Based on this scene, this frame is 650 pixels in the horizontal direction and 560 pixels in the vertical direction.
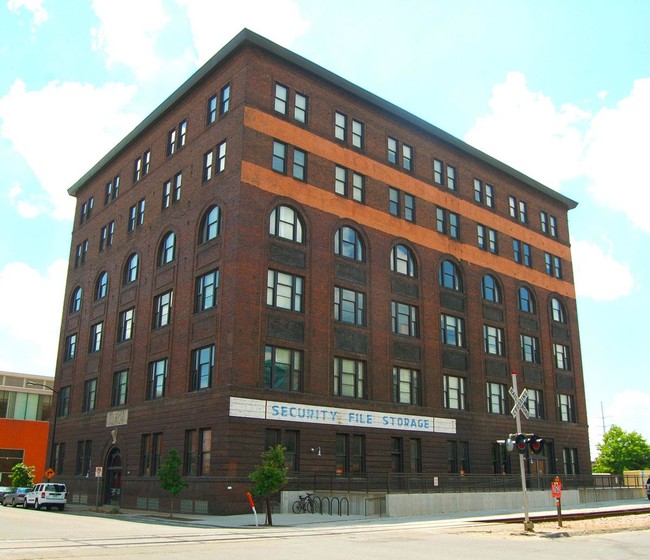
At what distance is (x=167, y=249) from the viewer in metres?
44.4

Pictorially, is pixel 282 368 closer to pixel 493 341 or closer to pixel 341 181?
pixel 341 181

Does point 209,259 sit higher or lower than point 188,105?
lower

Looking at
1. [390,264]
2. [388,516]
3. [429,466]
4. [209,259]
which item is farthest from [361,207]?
[388,516]

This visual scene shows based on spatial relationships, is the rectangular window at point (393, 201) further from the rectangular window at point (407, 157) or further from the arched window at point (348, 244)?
the arched window at point (348, 244)

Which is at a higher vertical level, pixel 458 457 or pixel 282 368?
pixel 282 368

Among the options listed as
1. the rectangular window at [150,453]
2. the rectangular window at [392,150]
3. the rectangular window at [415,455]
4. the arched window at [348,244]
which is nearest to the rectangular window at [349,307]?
the arched window at [348,244]

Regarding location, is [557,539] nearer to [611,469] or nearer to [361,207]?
[361,207]

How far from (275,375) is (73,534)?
15696mm

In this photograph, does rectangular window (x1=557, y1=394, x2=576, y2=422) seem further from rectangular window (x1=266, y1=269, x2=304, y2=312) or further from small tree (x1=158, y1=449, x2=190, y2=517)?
small tree (x1=158, y1=449, x2=190, y2=517)

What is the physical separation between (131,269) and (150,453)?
14204mm

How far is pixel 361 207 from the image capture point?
44062 mm

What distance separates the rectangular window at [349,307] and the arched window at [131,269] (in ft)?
51.1

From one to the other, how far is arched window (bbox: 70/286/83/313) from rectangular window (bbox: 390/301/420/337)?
26777 millimetres

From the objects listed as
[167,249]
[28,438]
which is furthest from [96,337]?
[28,438]
